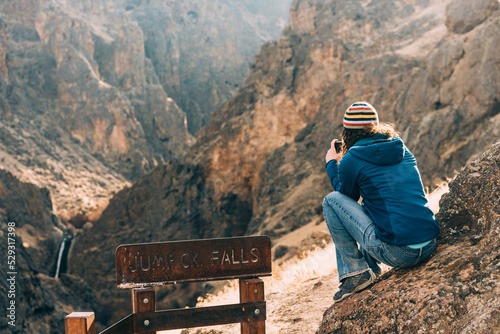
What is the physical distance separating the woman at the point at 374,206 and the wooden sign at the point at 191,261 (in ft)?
2.35

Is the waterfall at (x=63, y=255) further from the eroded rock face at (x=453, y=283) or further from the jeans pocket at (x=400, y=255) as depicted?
the jeans pocket at (x=400, y=255)

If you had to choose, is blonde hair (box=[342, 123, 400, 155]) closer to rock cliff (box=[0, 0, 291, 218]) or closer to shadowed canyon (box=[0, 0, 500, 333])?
shadowed canyon (box=[0, 0, 500, 333])

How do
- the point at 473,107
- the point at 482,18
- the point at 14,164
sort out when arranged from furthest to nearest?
1. the point at 14,164
2. the point at 482,18
3. the point at 473,107

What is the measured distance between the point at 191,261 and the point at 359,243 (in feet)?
4.57

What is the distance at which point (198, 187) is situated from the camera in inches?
1613

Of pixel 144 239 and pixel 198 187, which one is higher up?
pixel 198 187

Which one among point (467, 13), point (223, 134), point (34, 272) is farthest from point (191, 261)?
point (223, 134)

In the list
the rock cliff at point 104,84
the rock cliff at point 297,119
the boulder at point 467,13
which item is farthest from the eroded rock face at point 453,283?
the rock cliff at point 104,84

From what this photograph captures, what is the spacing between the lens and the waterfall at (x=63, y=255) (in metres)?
47.7

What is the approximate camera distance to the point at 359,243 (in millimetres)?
3797

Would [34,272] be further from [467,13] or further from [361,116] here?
[467,13]

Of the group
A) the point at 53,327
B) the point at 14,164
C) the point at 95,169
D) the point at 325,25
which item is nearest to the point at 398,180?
the point at 53,327

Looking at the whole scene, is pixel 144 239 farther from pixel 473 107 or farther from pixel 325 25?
pixel 473 107

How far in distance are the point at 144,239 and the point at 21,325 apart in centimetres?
2181
